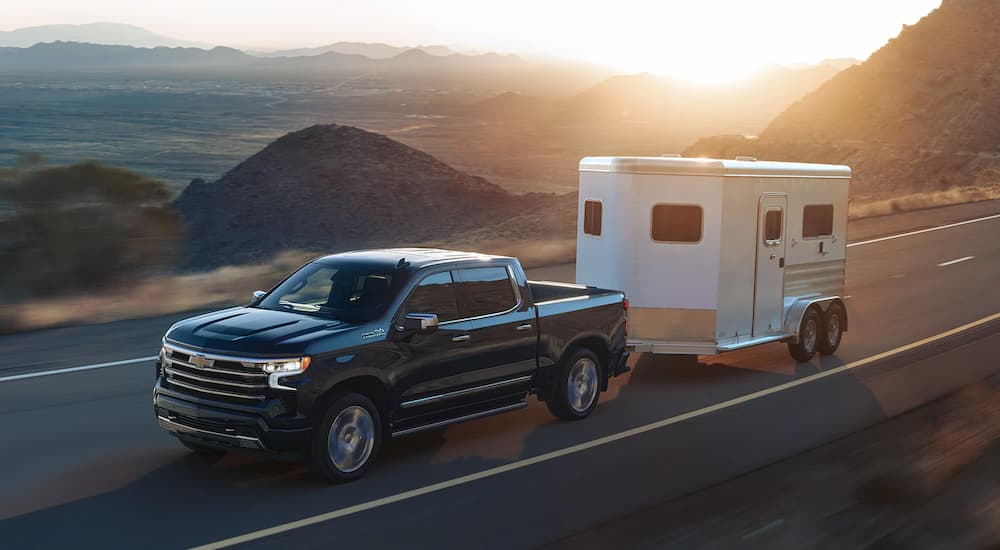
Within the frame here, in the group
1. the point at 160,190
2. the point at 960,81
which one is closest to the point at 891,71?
the point at 960,81

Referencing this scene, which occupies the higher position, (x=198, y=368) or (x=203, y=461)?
(x=198, y=368)

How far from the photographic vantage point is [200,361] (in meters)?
8.72

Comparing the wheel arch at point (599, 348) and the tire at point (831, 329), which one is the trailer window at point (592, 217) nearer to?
the wheel arch at point (599, 348)

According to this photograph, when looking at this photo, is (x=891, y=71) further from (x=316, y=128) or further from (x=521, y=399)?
(x=521, y=399)

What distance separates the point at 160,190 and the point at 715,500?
55.6ft

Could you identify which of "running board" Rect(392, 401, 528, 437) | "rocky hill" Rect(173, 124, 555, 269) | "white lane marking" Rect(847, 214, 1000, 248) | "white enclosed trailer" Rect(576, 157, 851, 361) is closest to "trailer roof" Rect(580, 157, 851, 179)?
"white enclosed trailer" Rect(576, 157, 851, 361)

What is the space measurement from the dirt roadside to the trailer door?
3408mm

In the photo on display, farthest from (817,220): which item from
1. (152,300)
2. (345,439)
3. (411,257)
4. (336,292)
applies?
(152,300)

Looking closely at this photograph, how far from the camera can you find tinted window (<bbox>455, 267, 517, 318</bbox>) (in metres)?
10.2

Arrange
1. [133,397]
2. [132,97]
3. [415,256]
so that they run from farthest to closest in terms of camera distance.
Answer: [132,97]
[133,397]
[415,256]

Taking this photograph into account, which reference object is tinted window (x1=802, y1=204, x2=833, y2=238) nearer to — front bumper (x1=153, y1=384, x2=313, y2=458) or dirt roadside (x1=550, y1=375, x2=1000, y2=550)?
dirt roadside (x1=550, y1=375, x2=1000, y2=550)

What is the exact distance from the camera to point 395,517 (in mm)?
8141

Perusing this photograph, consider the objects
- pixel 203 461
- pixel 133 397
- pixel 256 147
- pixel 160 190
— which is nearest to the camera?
pixel 203 461

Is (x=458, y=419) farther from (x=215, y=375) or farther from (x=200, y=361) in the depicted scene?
(x=200, y=361)
